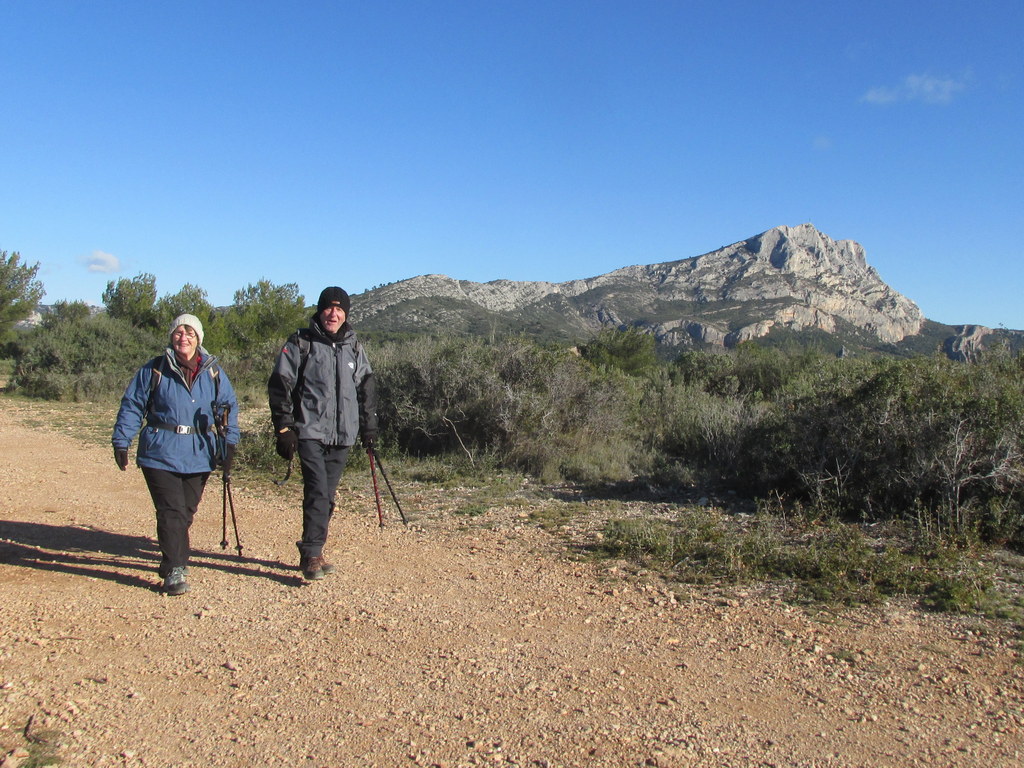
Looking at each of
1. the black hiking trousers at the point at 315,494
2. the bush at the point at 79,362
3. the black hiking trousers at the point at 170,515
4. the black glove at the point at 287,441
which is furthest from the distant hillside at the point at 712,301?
the black hiking trousers at the point at 170,515

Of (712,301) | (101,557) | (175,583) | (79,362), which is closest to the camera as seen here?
(175,583)

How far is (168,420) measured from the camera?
5023 mm

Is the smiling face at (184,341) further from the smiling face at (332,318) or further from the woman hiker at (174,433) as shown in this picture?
the smiling face at (332,318)

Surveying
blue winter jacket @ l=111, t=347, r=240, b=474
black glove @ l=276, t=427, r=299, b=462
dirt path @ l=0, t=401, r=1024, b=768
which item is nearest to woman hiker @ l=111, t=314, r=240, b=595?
blue winter jacket @ l=111, t=347, r=240, b=474

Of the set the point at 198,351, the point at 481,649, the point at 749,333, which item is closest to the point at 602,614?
the point at 481,649

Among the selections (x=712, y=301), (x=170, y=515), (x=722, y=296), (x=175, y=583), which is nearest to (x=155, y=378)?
(x=170, y=515)

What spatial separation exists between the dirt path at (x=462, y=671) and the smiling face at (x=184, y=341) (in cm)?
159

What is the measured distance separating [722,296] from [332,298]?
78.5 meters

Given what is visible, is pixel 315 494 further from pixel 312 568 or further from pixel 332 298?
pixel 332 298

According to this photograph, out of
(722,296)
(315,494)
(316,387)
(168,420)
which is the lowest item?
(315,494)

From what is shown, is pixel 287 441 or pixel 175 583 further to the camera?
pixel 287 441

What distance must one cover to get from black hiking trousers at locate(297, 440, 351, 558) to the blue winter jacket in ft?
2.17

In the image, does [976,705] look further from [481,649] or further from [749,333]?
[749,333]

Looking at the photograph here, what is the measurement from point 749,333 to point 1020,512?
58902mm
